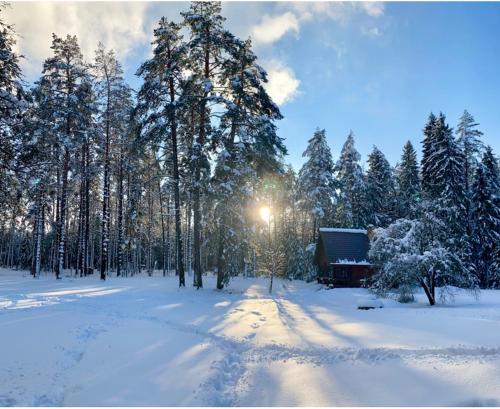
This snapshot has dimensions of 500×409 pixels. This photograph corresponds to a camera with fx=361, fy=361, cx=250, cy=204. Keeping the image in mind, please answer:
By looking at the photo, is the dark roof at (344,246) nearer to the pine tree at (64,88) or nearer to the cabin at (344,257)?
the cabin at (344,257)

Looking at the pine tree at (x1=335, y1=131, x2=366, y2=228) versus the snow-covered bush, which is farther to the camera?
the pine tree at (x1=335, y1=131, x2=366, y2=228)

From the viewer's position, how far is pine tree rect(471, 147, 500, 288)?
105 feet

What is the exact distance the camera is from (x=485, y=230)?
1259 inches

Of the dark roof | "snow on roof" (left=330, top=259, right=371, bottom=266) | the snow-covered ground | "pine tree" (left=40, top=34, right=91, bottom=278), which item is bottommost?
the snow-covered ground

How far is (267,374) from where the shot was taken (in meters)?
7.46

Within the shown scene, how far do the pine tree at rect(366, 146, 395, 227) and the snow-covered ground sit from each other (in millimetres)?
28271

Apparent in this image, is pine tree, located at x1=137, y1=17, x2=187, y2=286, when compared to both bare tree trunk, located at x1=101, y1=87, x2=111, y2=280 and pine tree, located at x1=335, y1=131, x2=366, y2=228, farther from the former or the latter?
pine tree, located at x1=335, y1=131, x2=366, y2=228

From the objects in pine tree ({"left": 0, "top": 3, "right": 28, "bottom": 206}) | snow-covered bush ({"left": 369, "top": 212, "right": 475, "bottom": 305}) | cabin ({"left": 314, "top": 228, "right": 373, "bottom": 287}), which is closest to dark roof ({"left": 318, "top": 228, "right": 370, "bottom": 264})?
cabin ({"left": 314, "top": 228, "right": 373, "bottom": 287})

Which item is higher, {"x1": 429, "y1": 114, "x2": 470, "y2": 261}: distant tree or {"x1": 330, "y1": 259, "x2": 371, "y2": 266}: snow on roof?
{"x1": 429, "y1": 114, "x2": 470, "y2": 261}: distant tree

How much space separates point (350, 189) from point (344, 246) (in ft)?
29.9

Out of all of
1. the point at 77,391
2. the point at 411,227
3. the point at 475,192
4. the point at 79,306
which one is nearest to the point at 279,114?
the point at 411,227

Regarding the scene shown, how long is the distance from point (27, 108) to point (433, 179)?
1268 inches

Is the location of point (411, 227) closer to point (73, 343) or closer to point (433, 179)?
point (433, 179)

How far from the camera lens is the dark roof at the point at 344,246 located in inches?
1281
